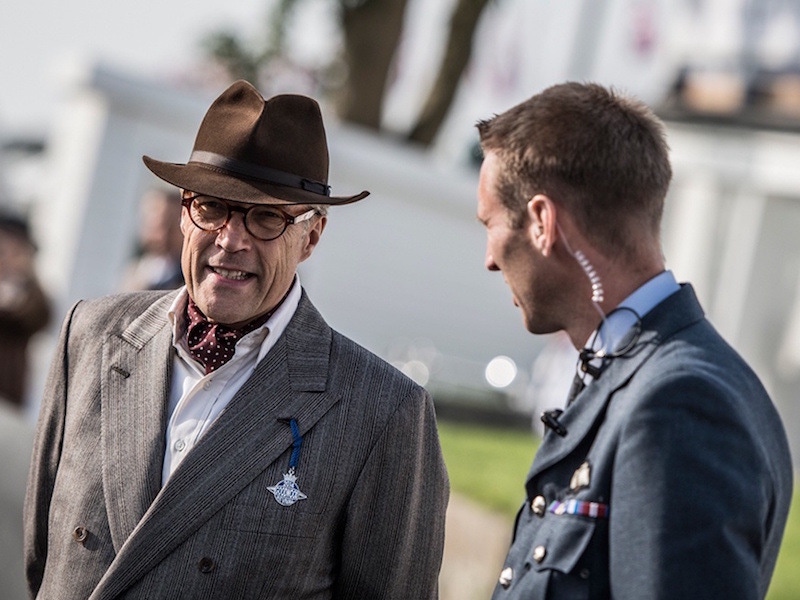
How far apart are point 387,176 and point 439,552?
11.5 m

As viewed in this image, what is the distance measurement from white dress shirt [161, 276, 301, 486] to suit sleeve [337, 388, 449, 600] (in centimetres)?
38

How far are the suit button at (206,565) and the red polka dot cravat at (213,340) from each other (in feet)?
1.52

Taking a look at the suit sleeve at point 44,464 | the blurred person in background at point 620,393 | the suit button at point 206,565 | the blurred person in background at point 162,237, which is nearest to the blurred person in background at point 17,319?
the blurred person in background at point 162,237

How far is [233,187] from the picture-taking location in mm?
3127

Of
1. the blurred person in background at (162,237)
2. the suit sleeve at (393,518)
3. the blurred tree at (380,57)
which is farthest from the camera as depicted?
the blurred tree at (380,57)

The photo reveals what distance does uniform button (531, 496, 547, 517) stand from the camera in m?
2.68

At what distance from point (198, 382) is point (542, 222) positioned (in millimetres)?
965

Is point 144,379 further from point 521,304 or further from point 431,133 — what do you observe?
point 431,133

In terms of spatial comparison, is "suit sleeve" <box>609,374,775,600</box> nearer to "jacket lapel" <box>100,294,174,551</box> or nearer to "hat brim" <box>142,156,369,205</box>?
"hat brim" <box>142,156,369,205</box>

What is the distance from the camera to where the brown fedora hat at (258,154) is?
315 cm

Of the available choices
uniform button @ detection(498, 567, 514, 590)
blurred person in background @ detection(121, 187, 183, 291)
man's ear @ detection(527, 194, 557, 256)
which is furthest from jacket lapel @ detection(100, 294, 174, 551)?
blurred person in background @ detection(121, 187, 183, 291)

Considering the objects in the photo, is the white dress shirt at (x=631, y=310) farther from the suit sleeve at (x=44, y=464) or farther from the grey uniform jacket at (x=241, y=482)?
the suit sleeve at (x=44, y=464)

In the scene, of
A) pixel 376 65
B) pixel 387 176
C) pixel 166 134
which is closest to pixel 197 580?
pixel 166 134

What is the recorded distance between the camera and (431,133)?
676 inches
